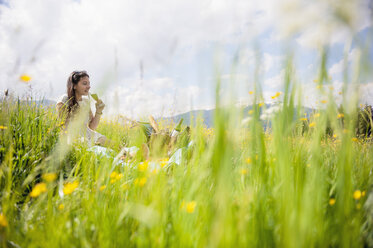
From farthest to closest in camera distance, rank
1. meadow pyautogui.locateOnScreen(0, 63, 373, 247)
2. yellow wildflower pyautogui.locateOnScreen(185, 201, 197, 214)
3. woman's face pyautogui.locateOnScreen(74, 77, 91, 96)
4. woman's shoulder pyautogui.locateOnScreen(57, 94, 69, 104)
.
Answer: woman's face pyautogui.locateOnScreen(74, 77, 91, 96)
woman's shoulder pyautogui.locateOnScreen(57, 94, 69, 104)
yellow wildflower pyautogui.locateOnScreen(185, 201, 197, 214)
meadow pyautogui.locateOnScreen(0, 63, 373, 247)

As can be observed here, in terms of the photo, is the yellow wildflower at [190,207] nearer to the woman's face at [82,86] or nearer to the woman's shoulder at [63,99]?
the woman's shoulder at [63,99]

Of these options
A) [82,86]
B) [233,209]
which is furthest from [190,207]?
[82,86]

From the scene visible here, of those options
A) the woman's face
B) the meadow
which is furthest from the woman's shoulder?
the meadow

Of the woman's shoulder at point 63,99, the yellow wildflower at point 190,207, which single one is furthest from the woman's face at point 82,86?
the yellow wildflower at point 190,207

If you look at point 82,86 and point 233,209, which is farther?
point 82,86

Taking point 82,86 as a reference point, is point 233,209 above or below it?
below

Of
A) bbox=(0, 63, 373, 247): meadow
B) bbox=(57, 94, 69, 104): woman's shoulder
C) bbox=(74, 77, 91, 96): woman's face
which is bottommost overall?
bbox=(0, 63, 373, 247): meadow

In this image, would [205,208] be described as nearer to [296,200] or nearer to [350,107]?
[296,200]

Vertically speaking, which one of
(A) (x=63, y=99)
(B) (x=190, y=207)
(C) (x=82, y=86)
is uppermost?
(C) (x=82, y=86)

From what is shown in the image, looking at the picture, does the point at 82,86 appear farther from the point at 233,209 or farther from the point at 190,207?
the point at 233,209

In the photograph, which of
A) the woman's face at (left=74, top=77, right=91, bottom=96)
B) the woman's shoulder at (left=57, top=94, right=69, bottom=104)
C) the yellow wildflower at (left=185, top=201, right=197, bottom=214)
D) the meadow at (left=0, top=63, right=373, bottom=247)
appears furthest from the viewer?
the woman's face at (left=74, top=77, right=91, bottom=96)

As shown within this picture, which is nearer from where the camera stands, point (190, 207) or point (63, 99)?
point (190, 207)

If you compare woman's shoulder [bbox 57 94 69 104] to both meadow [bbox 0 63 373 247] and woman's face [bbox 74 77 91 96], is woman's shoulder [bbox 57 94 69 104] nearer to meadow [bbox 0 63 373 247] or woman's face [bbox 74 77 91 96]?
woman's face [bbox 74 77 91 96]

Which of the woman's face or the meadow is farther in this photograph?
the woman's face
